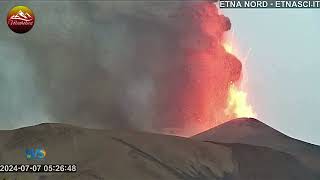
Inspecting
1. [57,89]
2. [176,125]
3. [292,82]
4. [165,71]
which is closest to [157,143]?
[176,125]

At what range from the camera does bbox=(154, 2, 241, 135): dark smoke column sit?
2742 mm

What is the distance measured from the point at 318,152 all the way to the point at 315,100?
32 centimetres

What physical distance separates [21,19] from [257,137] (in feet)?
5.26

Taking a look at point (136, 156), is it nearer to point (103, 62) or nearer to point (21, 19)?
point (103, 62)

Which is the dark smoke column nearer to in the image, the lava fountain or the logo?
the lava fountain

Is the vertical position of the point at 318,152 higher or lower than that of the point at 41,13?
lower

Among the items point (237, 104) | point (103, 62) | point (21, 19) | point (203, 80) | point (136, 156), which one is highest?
point (21, 19)

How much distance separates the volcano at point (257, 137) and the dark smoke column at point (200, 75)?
0.21ft

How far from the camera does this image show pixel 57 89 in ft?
8.88

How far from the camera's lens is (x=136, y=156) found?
267cm

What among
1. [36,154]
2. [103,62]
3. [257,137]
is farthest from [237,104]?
[36,154]

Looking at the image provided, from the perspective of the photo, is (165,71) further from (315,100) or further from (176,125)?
(315,100)

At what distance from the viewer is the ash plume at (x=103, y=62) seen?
2705 mm

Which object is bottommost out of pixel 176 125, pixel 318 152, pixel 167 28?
pixel 318 152
